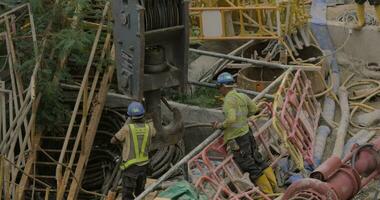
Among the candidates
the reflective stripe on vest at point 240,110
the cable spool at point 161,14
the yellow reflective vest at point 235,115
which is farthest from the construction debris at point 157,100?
the reflective stripe on vest at point 240,110

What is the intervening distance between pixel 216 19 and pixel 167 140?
454cm

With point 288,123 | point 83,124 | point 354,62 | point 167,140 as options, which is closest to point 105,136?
point 83,124

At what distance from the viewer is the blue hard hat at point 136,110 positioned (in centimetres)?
888

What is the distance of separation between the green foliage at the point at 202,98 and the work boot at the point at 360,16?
3940 mm

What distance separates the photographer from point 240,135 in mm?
9422

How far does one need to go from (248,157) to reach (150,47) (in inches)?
80.1

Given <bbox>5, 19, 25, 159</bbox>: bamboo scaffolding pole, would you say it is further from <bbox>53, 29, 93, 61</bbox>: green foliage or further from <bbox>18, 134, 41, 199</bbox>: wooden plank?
<bbox>53, 29, 93, 61</bbox>: green foliage

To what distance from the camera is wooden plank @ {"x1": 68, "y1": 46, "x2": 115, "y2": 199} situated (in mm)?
10266

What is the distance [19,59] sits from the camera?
11.1 m

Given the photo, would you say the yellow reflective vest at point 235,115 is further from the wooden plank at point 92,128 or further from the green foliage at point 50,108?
the green foliage at point 50,108

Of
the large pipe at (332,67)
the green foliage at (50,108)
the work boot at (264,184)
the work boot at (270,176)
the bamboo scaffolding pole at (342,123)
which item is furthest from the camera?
the large pipe at (332,67)

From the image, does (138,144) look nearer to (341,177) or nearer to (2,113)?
(2,113)

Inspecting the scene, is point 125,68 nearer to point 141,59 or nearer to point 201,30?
point 141,59

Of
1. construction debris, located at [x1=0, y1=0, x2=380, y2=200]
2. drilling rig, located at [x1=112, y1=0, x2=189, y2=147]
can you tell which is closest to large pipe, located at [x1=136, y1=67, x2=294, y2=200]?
construction debris, located at [x1=0, y1=0, x2=380, y2=200]
